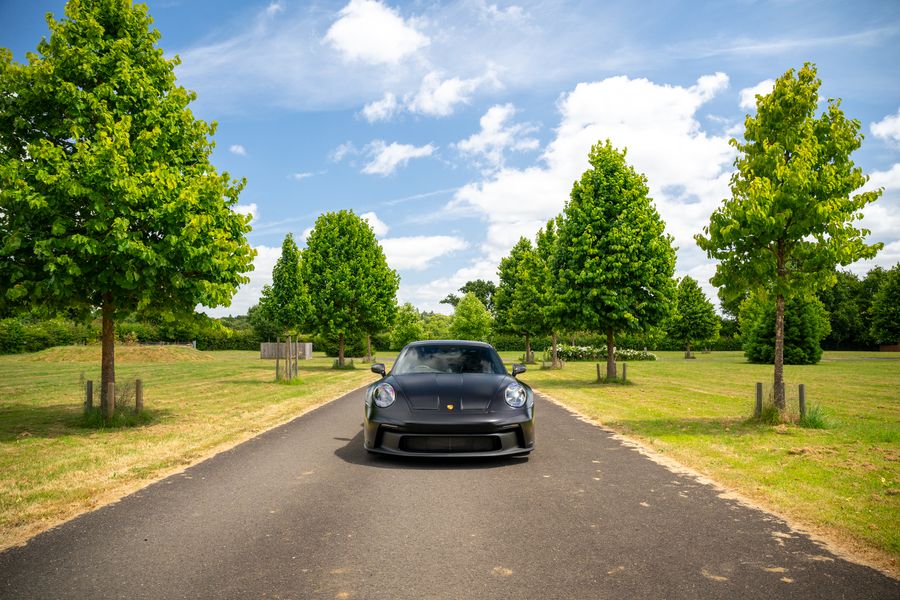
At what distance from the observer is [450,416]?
6.62 metres

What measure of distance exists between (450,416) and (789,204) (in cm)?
788

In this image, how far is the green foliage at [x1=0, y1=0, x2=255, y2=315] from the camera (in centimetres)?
918

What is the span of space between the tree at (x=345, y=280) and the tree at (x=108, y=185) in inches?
915

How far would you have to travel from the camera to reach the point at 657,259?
21172mm

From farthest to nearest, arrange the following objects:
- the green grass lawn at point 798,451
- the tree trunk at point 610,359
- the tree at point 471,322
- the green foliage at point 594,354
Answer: the green foliage at point 594,354 → the tree at point 471,322 → the tree trunk at point 610,359 → the green grass lawn at point 798,451

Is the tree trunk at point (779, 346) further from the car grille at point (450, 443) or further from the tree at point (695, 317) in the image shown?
the tree at point (695, 317)

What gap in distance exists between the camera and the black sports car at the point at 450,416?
6605 mm

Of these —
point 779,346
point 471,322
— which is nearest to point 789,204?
point 779,346

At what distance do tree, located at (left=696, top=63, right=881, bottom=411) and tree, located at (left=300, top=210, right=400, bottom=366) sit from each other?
26097 millimetres

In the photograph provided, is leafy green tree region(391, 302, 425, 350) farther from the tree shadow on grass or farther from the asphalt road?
the asphalt road

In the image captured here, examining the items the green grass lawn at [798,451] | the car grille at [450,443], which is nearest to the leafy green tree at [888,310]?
the green grass lawn at [798,451]

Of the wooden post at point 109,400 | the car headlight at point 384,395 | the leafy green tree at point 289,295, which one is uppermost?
the leafy green tree at point 289,295

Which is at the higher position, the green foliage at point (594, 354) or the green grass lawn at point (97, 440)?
the green grass lawn at point (97, 440)

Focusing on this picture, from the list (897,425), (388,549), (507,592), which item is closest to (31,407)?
(388,549)
